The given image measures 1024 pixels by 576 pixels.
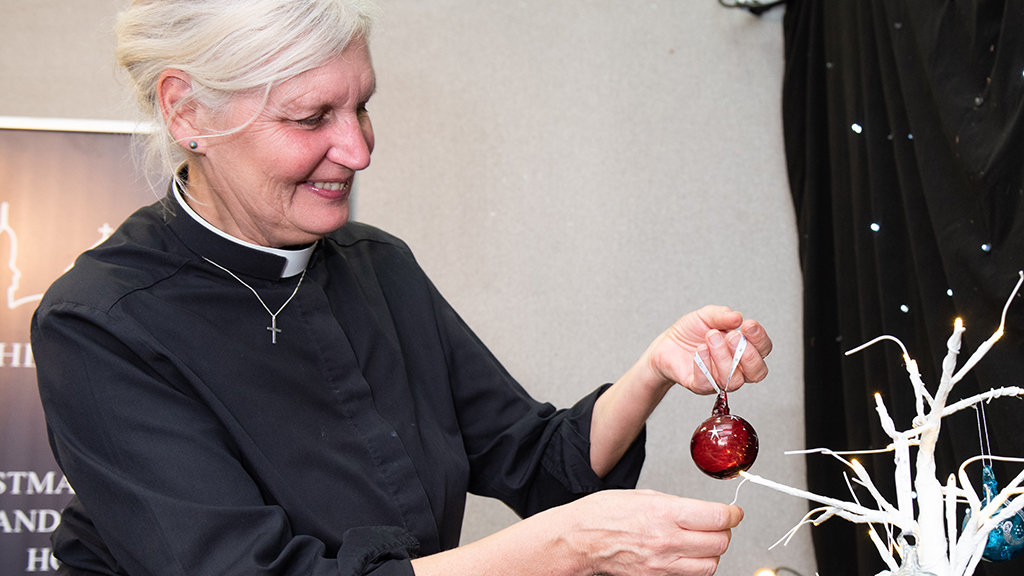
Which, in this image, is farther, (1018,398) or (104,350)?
(1018,398)

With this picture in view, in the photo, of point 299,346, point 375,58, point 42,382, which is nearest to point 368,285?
point 299,346

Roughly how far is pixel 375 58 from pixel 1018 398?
173 cm

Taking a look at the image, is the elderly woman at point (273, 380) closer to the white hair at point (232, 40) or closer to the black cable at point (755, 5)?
the white hair at point (232, 40)

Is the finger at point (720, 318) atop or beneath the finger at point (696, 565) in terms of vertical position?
atop

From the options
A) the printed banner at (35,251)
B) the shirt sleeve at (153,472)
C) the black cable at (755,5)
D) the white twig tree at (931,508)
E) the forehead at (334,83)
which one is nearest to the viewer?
the white twig tree at (931,508)

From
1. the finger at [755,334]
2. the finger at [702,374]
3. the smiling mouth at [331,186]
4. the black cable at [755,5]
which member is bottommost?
the finger at [702,374]

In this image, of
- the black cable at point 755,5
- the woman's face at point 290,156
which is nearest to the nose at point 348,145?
the woman's face at point 290,156

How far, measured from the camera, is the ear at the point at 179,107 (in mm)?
903

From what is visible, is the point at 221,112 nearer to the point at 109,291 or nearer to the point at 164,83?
the point at 164,83

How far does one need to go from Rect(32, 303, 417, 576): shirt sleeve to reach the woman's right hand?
0.19 metres

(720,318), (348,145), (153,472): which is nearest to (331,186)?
(348,145)

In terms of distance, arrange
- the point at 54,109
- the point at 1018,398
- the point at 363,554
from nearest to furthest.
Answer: the point at 363,554 < the point at 1018,398 < the point at 54,109

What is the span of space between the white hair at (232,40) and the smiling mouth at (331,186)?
0.13 metres

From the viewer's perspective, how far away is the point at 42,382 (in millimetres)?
831
